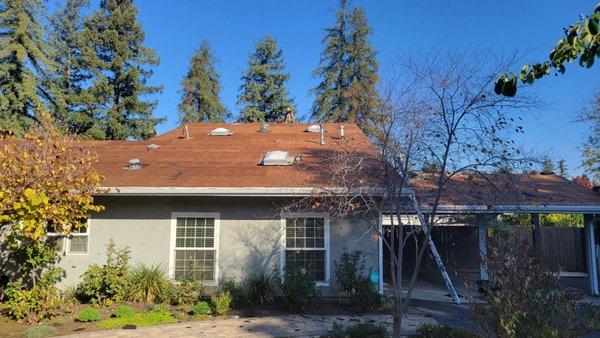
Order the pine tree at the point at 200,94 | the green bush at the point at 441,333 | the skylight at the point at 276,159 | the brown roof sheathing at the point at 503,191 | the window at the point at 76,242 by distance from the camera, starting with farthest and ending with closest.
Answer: the pine tree at the point at 200,94 < the skylight at the point at 276,159 < the window at the point at 76,242 < the brown roof sheathing at the point at 503,191 < the green bush at the point at 441,333

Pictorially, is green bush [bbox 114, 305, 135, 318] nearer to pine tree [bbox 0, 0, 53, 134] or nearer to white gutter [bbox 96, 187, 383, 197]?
white gutter [bbox 96, 187, 383, 197]

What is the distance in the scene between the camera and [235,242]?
10.8m

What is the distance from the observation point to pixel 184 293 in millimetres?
9836

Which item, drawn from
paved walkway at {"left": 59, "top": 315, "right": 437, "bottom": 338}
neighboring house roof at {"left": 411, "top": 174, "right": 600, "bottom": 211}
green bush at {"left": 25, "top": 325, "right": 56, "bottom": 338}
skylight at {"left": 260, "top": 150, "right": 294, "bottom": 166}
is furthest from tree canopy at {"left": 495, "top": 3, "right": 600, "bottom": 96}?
skylight at {"left": 260, "top": 150, "right": 294, "bottom": 166}

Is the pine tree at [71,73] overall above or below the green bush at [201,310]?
above

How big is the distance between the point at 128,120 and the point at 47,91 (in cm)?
426

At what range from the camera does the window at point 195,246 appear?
1083 cm

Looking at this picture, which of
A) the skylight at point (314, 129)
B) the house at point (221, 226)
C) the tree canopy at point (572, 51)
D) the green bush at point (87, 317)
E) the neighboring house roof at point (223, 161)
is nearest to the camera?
the tree canopy at point (572, 51)

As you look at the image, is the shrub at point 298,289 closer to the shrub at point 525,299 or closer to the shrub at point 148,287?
the shrub at point 148,287

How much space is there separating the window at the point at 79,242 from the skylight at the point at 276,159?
454 centimetres

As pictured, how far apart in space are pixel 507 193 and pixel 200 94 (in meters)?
27.3

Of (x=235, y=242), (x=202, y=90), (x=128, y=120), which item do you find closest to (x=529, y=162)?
(x=235, y=242)

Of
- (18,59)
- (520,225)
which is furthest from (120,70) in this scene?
(520,225)

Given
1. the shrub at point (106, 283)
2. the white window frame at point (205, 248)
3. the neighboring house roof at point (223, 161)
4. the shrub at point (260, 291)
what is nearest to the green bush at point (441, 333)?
the neighboring house roof at point (223, 161)
